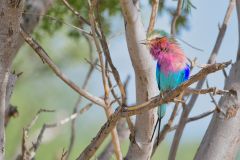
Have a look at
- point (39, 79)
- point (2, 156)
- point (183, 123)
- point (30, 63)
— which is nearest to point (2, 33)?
point (2, 156)

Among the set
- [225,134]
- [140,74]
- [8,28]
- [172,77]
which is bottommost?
[225,134]

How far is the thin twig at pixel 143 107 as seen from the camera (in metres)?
1.64

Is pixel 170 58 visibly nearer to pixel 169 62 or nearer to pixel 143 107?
pixel 169 62

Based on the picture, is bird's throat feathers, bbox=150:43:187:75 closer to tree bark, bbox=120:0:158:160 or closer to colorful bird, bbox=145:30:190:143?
colorful bird, bbox=145:30:190:143

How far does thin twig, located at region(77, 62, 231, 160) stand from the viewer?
5.39 ft

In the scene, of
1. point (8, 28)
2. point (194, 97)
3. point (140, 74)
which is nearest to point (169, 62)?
point (194, 97)

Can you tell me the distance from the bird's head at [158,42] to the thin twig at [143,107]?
1.37ft

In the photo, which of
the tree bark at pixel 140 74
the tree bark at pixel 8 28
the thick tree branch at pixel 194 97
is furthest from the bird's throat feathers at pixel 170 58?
the tree bark at pixel 8 28

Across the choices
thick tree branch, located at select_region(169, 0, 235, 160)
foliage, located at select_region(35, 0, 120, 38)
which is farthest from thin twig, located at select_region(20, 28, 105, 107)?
foliage, located at select_region(35, 0, 120, 38)

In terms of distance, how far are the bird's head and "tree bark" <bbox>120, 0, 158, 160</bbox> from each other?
0.21 m

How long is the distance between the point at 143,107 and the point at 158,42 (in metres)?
0.63

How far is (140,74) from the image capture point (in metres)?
2.02

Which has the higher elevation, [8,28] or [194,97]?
[8,28]

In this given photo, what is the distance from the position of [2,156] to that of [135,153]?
0.52 metres
